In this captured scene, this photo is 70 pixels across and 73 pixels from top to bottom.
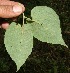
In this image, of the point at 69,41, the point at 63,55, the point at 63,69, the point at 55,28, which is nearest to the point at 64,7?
the point at 69,41

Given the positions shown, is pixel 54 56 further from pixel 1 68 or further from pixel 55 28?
pixel 55 28

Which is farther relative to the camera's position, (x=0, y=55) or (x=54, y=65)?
(x=0, y=55)

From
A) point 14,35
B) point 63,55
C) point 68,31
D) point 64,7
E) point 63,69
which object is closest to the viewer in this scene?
point 14,35
